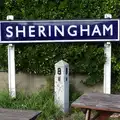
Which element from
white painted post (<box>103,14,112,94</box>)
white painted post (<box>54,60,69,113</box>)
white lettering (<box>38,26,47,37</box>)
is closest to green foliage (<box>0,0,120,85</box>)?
white painted post (<box>103,14,112,94</box>)

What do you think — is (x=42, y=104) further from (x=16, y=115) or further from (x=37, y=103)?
(x=16, y=115)

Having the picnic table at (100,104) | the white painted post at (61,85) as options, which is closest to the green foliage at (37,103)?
the white painted post at (61,85)

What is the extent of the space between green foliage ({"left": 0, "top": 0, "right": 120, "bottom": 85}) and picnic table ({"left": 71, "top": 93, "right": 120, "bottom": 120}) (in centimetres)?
181

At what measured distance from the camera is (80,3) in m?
6.85

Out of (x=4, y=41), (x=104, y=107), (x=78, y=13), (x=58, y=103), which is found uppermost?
(x=78, y=13)

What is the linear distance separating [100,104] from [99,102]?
95 mm

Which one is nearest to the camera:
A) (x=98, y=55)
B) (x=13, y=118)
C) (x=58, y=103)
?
(x=13, y=118)

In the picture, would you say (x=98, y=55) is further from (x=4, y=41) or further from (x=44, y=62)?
(x=4, y=41)

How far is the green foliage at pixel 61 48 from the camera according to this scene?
22.2 ft

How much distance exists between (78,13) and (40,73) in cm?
134

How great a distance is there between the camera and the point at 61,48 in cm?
690

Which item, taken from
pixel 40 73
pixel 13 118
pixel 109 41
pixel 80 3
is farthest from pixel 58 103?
pixel 13 118

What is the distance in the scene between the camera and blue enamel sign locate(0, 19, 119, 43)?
6.54 m

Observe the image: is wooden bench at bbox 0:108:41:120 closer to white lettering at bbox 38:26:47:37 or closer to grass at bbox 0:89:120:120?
grass at bbox 0:89:120:120
